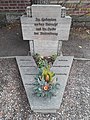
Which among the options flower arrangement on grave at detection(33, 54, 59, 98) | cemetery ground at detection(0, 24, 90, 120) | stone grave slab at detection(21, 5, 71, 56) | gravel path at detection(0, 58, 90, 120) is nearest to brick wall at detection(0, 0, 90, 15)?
cemetery ground at detection(0, 24, 90, 120)

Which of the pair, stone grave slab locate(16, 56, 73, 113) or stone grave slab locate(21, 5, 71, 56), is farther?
stone grave slab locate(21, 5, 71, 56)

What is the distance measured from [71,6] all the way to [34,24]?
1.94m

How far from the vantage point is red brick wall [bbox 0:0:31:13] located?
204 inches

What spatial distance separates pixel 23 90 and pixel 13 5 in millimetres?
2617

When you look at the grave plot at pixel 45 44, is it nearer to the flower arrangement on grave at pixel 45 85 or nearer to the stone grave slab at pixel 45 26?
the stone grave slab at pixel 45 26

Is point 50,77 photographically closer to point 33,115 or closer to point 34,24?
point 33,115

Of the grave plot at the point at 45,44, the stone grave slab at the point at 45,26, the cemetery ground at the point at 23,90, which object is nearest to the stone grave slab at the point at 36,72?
the grave plot at the point at 45,44

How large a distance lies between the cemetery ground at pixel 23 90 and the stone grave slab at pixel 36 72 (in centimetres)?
11

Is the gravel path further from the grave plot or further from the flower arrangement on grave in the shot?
the flower arrangement on grave

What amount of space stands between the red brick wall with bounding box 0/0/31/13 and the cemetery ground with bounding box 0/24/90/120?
2.26ft

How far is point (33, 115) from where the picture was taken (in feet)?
10.2

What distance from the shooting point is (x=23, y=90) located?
348 centimetres

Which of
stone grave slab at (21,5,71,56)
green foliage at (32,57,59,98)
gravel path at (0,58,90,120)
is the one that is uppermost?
stone grave slab at (21,5,71,56)

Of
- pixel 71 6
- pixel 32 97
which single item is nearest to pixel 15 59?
pixel 32 97
